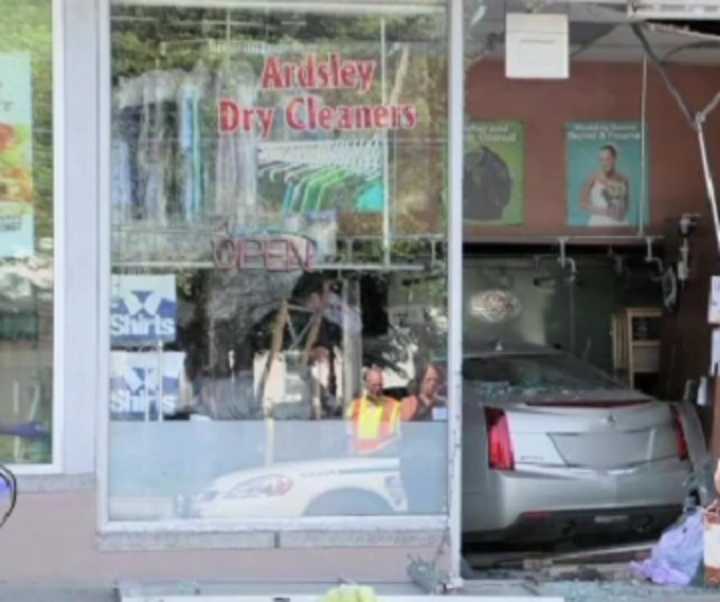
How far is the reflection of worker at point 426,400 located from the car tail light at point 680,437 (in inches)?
74.1

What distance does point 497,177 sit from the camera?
10.4 metres

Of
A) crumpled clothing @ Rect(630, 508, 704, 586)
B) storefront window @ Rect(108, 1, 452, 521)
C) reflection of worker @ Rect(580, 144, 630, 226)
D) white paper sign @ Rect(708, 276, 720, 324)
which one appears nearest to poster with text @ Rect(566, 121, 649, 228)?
reflection of worker @ Rect(580, 144, 630, 226)

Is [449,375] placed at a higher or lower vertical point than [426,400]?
higher

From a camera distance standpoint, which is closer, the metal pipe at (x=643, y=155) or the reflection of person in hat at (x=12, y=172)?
the reflection of person in hat at (x=12, y=172)

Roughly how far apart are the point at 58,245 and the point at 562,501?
3.19 m

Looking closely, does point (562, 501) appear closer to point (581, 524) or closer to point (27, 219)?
point (581, 524)

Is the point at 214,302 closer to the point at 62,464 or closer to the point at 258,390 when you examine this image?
the point at 258,390

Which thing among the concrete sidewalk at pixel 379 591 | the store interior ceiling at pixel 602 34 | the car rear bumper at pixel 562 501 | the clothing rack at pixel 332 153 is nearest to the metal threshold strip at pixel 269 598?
the concrete sidewalk at pixel 379 591

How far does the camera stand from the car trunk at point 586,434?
7535 millimetres

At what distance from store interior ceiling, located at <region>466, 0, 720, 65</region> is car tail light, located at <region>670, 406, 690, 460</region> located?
2.31m

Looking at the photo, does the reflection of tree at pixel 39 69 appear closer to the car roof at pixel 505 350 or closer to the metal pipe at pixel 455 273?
the metal pipe at pixel 455 273

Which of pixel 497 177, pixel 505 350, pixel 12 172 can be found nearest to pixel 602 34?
pixel 497 177

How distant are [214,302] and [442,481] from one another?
1521mm

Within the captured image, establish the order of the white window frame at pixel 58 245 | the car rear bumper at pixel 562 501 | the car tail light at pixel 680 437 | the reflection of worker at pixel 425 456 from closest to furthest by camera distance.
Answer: the white window frame at pixel 58 245, the reflection of worker at pixel 425 456, the car rear bumper at pixel 562 501, the car tail light at pixel 680 437
